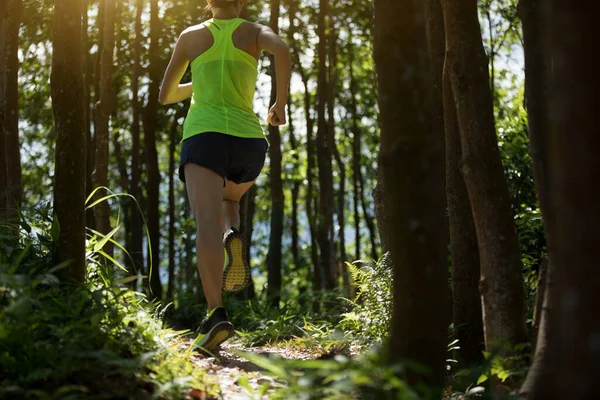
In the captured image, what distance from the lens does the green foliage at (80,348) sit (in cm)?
384

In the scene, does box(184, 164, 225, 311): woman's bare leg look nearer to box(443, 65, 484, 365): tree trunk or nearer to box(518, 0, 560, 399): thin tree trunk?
box(443, 65, 484, 365): tree trunk

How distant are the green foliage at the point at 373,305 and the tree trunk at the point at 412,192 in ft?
7.53

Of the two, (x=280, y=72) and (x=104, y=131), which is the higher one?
(x=104, y=131)

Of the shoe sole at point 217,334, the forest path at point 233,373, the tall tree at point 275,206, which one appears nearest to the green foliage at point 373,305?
the forest path at point 233,373

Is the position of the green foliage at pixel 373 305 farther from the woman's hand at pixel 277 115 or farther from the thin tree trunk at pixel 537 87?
the thin tree trunk at pixel 537 87

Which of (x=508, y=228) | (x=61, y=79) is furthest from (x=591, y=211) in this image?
(x=61, y=79)

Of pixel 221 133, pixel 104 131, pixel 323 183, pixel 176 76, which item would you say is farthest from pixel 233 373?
pixel 323 183

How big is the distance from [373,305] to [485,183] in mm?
2222

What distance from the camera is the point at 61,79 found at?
5.30 metres

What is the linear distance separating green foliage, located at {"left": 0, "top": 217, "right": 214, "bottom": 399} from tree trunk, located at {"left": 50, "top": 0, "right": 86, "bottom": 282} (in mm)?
274

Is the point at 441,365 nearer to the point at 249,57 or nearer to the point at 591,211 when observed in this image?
the point at 591,211

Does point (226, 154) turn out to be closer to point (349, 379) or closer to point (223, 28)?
point (223, 28)

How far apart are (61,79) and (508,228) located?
292 centimetres

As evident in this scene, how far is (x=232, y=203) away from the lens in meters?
6.21
